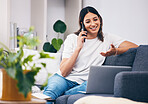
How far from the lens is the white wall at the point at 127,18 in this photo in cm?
358

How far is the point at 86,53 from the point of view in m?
2.50

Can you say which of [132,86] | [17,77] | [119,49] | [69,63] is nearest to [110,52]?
[119,49]

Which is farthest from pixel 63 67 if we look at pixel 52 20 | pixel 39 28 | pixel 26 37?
pixel 52 20

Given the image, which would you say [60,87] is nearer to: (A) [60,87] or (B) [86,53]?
(A) [60,87]

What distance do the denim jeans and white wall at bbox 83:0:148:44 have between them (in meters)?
1.50

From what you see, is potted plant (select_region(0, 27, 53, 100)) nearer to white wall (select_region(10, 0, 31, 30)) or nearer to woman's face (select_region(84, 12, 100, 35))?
woman's face (select_region(84, 12, 100, 35))

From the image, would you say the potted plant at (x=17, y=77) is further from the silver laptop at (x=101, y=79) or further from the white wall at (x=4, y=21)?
the white wall at (x=4, y=21)

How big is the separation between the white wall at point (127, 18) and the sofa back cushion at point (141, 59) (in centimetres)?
122

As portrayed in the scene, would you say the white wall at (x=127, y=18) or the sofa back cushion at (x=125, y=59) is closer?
the sofa back cushion at (x=125, y=59)

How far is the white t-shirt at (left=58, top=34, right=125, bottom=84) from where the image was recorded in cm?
244

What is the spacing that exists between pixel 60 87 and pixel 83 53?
0.40m

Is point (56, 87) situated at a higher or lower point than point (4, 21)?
lower

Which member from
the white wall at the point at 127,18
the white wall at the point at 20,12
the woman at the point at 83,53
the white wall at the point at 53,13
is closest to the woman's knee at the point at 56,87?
the woman at the point at 83,53

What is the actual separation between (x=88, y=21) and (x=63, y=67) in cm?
51
